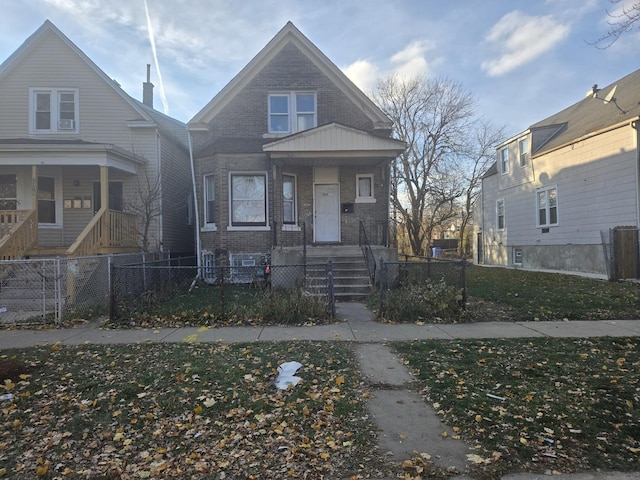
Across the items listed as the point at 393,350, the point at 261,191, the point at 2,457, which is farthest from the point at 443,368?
the point at 261,191

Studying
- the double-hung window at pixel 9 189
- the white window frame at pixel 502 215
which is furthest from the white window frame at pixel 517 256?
the double-hung window at pixel 9 189

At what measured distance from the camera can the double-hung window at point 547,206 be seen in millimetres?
19578

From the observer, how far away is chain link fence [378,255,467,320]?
8273 millimetres

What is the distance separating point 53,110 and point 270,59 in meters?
7.84

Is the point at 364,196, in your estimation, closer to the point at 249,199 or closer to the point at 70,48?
the point at 249,199

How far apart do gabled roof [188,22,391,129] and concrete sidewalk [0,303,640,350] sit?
28.9 ft

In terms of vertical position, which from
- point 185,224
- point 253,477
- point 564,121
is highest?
point 564,121

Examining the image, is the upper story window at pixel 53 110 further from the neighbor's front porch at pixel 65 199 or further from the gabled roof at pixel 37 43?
the neighbor's front porch at pixel 65 199

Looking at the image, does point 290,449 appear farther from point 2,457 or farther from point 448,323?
point 448,323

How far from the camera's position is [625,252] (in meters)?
14.1

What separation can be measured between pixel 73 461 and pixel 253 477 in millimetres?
1515

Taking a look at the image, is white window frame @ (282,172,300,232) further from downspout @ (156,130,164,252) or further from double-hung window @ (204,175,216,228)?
downspout @ (156,130,164,252)

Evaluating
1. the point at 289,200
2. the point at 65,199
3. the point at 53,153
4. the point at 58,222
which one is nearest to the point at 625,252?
the point at 289,200

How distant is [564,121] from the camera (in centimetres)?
2097
